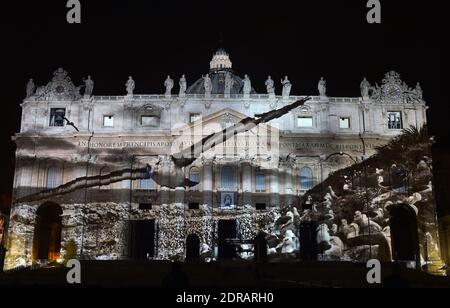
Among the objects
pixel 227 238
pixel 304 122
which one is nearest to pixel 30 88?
pixel 227 238

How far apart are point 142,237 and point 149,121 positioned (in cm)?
1062

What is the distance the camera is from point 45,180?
162 feet

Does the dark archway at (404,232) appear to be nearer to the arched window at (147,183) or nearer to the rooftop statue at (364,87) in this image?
the rooftop statue at (364,87)

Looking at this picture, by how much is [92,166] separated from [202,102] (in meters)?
11.5

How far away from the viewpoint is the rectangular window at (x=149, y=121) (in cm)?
5028

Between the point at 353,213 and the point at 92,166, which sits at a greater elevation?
the point at 92,166

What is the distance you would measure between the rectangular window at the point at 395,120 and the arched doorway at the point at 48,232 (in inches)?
1262

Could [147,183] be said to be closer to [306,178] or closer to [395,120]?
[306,178]

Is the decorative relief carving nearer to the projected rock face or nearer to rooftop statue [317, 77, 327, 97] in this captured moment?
the projected rock face

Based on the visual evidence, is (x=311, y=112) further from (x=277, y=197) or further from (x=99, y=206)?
(x=99, y=206)
